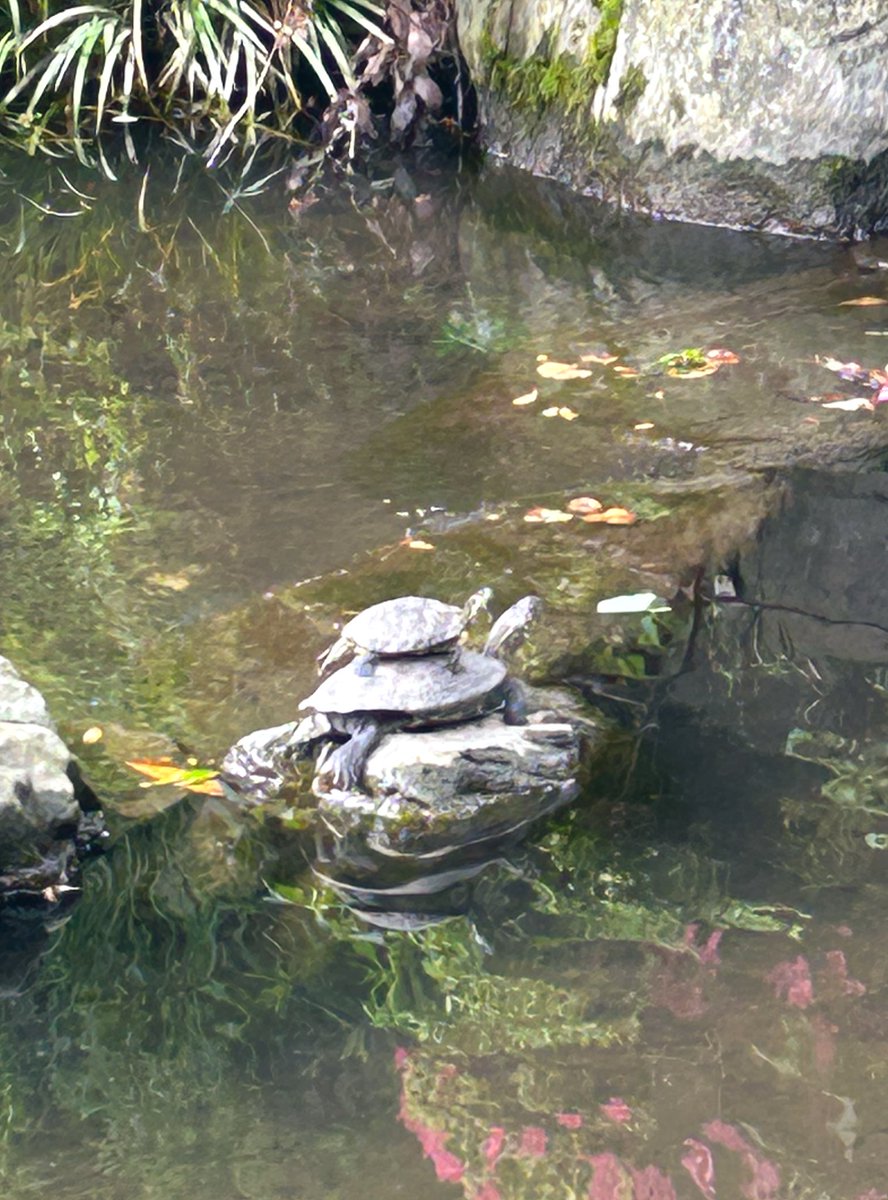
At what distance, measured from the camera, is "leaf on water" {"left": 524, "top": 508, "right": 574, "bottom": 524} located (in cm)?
448

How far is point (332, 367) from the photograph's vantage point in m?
5.84

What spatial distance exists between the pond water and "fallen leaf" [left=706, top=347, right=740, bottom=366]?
1.9 inches

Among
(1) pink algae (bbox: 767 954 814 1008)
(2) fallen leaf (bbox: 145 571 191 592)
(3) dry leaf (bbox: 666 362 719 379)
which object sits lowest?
(2) fallen leaf (bbox: 145 571 191 592)

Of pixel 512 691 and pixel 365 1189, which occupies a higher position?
pixel 512 691

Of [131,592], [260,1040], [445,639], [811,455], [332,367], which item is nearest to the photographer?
[260,1040]

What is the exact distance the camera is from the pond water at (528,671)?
97.3 inches

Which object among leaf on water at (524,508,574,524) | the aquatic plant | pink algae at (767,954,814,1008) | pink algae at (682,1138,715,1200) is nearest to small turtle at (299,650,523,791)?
pink algae at (767,954,814,1008)

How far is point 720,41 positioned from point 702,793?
5156 millimetres

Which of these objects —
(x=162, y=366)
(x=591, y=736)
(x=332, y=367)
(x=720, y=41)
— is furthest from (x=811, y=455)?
(x=720, y=41)

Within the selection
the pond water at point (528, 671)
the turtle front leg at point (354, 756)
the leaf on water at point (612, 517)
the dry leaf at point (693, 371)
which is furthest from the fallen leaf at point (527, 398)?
the turtle front leg at point (354, 756)

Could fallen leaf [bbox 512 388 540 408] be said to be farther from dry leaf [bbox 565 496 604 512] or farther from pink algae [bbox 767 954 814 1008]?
pink algae [bbox 767 954 814 1008]

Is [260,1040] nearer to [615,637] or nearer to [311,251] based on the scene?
[615,637]

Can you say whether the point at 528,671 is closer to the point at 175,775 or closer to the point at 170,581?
the point at 175,775

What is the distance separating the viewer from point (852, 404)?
16.5 ft
